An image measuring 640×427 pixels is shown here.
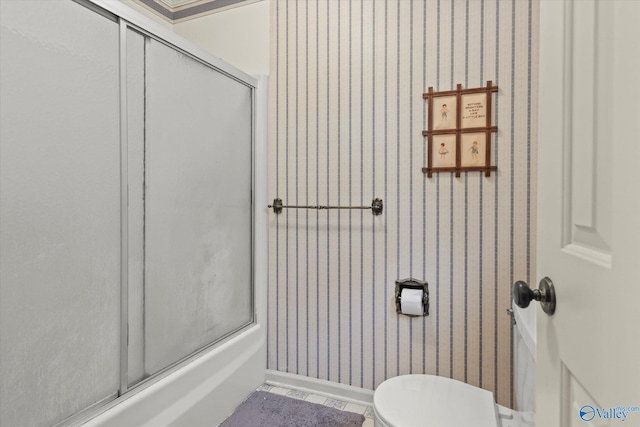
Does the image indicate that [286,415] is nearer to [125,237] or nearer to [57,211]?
[125,237]

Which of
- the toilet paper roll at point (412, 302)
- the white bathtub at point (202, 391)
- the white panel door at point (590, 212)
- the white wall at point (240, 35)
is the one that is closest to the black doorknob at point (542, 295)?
the white panel door at point (590, 212)

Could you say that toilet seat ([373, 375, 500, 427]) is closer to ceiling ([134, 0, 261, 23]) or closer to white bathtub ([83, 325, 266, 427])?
white bathtub ([83, 325, 266, 427])

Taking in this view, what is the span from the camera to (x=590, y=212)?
0.52m

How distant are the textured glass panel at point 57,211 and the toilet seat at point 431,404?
0.95 meters

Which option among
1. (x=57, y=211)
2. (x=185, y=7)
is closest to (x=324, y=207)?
(x=57, y=211)

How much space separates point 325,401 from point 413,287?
2.48 ft

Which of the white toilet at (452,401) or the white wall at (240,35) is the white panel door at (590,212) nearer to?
the white toilet at (452,401)

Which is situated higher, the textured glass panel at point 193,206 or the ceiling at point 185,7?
the ceiling at point 185,7

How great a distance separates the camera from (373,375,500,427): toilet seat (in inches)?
48.4

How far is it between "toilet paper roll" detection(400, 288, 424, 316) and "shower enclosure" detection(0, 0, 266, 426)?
2.77 feet

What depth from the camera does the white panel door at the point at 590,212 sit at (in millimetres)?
409

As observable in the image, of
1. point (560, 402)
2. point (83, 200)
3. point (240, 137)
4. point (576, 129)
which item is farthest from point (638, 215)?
point (240, 137)

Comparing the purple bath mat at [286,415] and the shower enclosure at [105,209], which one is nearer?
the shower enclosure at [105,209]

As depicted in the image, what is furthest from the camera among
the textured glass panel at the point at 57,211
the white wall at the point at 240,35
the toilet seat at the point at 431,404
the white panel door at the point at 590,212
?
the white wall at the point at 240,35
